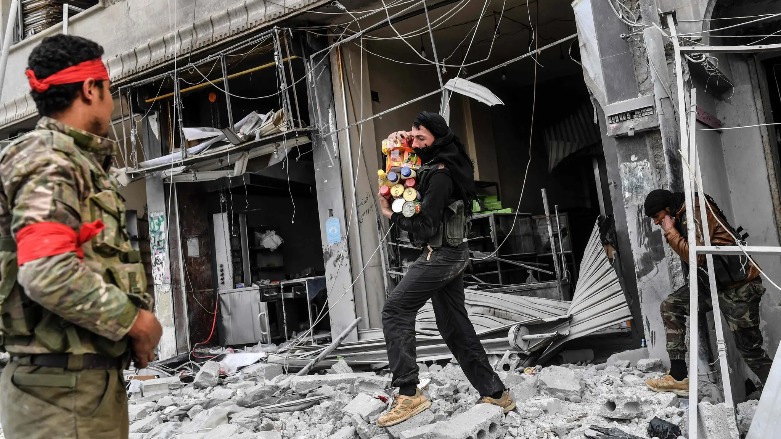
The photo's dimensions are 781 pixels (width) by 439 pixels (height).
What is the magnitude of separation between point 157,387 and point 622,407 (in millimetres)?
5420

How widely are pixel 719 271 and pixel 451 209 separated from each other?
2.12m

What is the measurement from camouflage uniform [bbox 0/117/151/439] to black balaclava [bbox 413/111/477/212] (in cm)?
249

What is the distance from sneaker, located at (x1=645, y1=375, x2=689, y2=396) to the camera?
169 inches

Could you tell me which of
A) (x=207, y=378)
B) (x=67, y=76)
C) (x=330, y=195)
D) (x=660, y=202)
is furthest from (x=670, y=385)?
(x=330, y=195)

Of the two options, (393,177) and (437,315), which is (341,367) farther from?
(393,177)

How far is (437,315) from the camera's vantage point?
410 centimetres

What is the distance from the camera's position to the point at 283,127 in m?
8.38

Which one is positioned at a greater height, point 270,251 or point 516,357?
point 270,251

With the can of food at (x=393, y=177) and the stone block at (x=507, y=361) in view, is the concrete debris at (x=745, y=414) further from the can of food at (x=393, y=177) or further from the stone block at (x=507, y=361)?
the can of food at (x=393, y=177)

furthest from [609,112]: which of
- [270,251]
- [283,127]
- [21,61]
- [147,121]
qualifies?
[21,61]

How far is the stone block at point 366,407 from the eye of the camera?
4.08m

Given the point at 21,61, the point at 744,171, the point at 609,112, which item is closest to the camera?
the point at 609,112

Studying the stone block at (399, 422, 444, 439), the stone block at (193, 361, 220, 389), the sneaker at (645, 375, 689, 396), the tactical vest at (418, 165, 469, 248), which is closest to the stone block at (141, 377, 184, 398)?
the stone block at (193, 361, 220, 389)

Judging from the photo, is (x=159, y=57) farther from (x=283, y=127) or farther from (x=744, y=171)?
(x=744, y=171)
